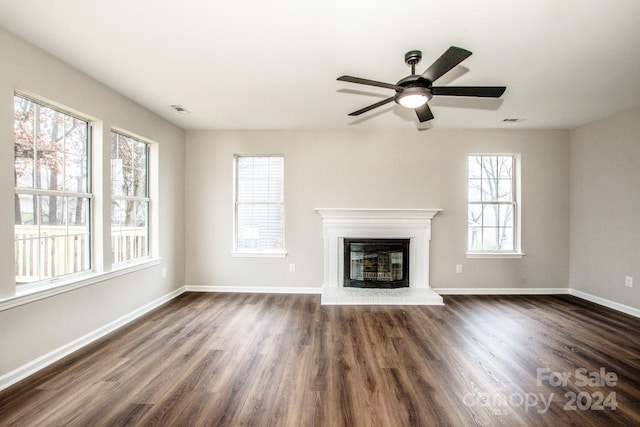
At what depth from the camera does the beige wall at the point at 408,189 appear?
4.25 m

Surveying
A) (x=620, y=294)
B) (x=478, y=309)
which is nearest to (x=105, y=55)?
(x=478, y=309)

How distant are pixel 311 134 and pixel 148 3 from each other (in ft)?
8.99

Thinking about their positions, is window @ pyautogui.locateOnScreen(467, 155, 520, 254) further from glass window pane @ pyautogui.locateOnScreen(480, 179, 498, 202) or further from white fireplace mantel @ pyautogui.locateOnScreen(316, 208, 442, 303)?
white fireplace mantel @ pyautogui.locateOnScreen(316, 208, 442, 303)

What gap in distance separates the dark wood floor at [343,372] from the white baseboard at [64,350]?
0.09 metres

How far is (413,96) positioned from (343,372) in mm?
2243

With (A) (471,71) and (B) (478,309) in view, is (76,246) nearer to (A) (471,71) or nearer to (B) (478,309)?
(A) (471,71)

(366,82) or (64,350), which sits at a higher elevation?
(366,82)

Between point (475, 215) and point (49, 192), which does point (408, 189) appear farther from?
point (49, 192)

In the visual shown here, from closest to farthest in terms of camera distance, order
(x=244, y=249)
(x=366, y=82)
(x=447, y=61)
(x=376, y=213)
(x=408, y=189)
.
Result: 1. (x=447, y=61)
2. (x=366, y=82)
3. (x=376, y=213)
4. (x=408, y=189)
5. (x=244, y=249)

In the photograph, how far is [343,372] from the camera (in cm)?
212

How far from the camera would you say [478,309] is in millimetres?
3566

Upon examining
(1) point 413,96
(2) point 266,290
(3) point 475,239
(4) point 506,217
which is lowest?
(2) point 266,290

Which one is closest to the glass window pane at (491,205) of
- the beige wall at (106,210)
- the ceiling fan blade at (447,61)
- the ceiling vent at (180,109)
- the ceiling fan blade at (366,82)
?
the ceiling fan blade at (447,61)

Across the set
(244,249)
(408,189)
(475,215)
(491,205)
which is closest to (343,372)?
(244,249)
